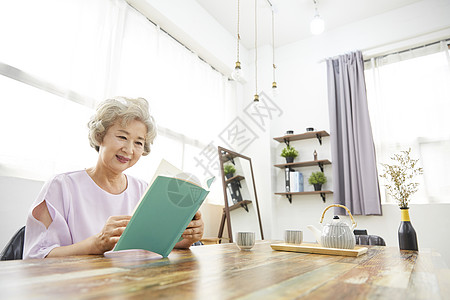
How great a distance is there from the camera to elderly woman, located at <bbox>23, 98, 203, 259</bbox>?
99 centimetres

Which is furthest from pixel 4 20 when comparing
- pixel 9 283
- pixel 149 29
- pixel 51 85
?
pixel 9 283

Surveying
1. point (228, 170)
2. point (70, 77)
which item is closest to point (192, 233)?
point (70, 77)

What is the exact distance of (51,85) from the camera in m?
1.90

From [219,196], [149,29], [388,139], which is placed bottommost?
[219,196]

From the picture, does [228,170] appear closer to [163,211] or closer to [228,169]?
[228,169]

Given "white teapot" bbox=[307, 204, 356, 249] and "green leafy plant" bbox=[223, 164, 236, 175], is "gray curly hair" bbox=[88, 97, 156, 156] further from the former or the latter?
"green leafy plant" bbox=[223, 164, 236, 175]

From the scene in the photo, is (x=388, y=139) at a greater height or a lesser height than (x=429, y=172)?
greater

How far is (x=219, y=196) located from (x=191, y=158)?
0.60 metres

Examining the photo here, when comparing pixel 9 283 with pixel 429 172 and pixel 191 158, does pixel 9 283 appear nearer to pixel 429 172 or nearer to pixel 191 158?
pixel 191 158

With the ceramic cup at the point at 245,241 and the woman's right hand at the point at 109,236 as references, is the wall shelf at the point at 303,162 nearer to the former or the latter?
the ceramic cup at the point at 245,241

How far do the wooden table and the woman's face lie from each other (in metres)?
0.69

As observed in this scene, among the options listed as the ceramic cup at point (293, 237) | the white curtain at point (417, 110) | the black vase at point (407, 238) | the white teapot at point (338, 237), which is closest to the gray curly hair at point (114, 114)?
the ceramic cup at point (293, 237)

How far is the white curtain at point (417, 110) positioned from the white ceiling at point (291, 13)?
61 cm

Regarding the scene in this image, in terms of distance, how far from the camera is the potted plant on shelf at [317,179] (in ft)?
11.0
